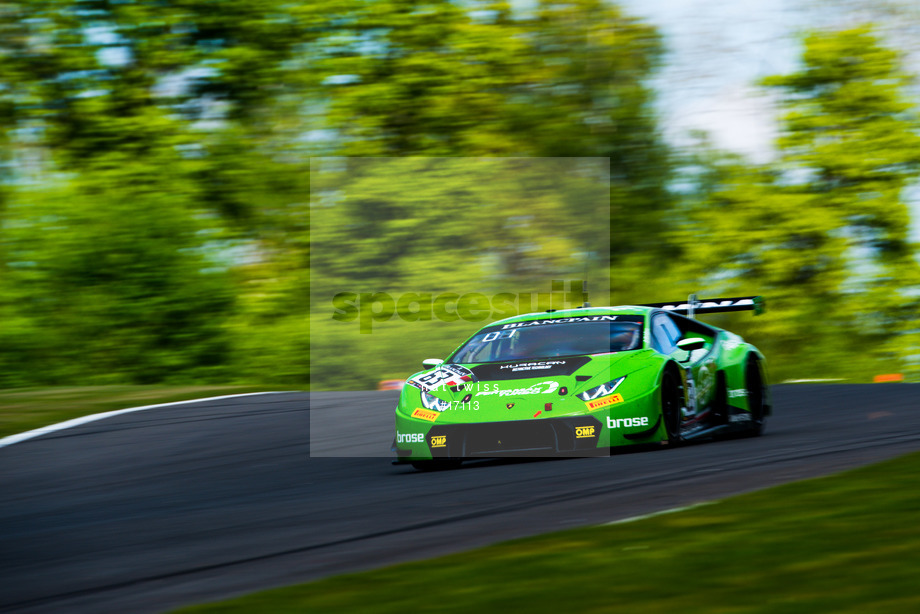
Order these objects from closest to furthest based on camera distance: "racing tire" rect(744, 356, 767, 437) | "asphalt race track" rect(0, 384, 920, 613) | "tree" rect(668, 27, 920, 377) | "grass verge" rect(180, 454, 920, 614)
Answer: "grass verge" rect(180, 454, 920, 614), "asphalt race track" rect(0, 384, 920, 613), "racing tire" rect(744, 356, 767, 437), "tree" rect(668, 27, 920, 377)

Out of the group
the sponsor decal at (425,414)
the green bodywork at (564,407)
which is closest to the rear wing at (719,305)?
the green bodywork at (564,407)

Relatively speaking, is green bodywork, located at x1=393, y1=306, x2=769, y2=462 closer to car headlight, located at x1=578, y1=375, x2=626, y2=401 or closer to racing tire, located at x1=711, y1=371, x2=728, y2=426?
car headlight, located at x1=578, y1=375, x2=626, y2=401

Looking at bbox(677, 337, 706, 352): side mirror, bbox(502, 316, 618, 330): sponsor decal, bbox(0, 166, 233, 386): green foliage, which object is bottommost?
bbox(0, 166, 233, 386): green foliage

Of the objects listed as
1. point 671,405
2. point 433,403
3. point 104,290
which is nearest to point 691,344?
point 671,405

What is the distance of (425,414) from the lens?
867 cm

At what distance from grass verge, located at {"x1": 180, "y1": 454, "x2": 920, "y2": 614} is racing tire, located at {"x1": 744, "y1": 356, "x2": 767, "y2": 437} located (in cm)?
485

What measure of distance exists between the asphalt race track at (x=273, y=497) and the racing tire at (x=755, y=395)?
310 millimetres

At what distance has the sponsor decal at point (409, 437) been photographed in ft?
28.3

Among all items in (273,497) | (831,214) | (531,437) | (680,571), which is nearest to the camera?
(680,571)

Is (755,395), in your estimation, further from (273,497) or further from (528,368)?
(273,497)

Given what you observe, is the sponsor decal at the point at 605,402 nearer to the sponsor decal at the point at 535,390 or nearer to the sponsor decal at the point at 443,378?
the sponsor decal at the point at 535,390

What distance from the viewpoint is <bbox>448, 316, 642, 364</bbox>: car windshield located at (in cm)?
917

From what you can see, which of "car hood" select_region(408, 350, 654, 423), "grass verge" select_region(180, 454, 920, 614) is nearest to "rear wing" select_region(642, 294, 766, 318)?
"car hood" select_region(408, 350, 654, 423)

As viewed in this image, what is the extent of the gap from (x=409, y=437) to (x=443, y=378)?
1.70ft
